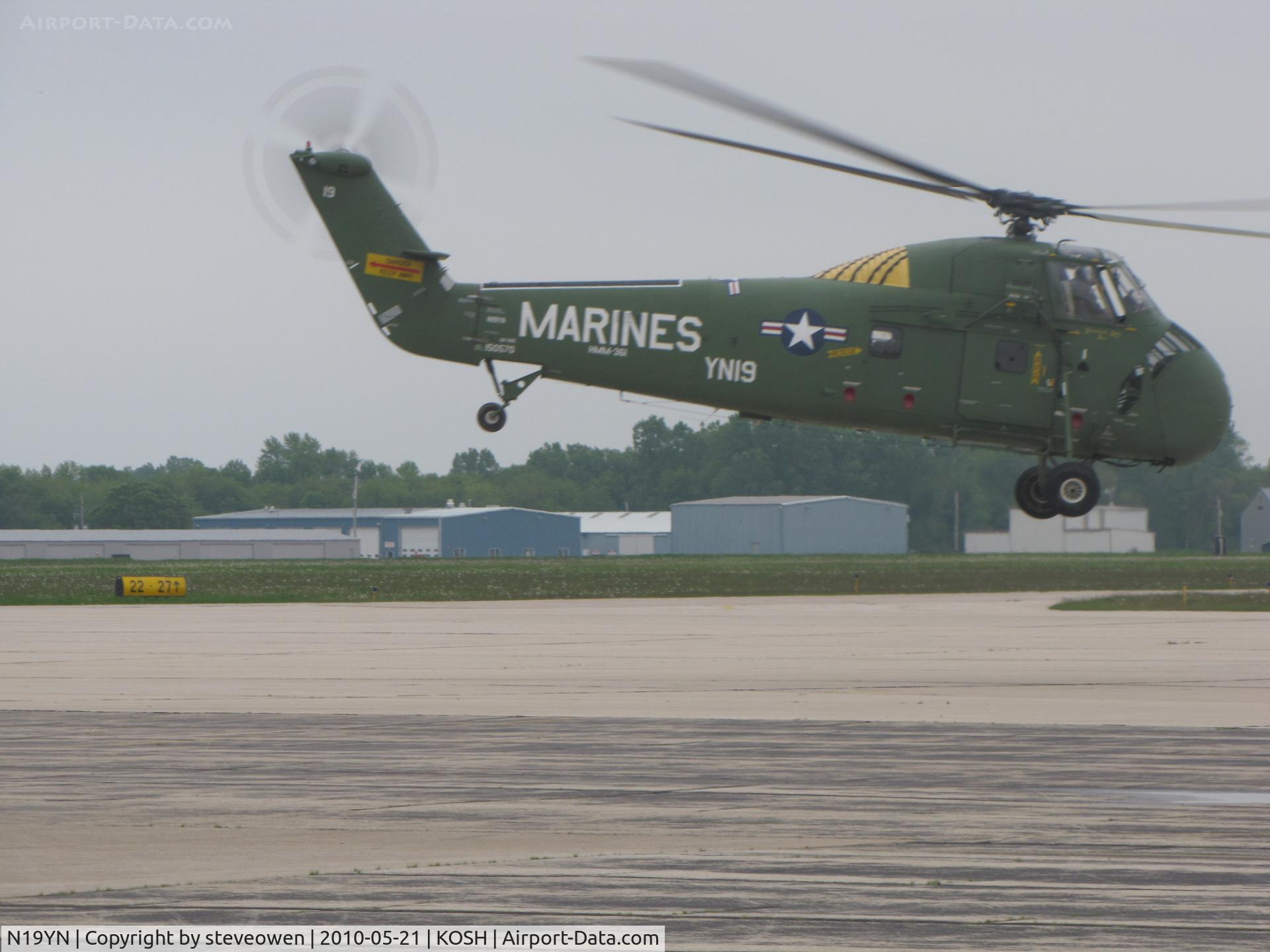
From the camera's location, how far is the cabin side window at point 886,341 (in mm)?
30188

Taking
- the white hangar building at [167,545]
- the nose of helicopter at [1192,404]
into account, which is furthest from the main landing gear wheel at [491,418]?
the white hangar building at [167,545]

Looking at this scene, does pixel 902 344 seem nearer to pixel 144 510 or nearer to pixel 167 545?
pixel 167 545

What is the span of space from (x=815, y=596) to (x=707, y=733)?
40.5 m

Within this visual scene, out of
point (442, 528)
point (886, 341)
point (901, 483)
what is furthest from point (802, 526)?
point (886, 341)

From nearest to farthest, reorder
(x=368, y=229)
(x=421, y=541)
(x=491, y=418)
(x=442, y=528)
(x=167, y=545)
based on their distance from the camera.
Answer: (x=491, y=418) < (x=368, y=229) < (x=167, y=545) < (x=442, y=528) < (x=421, y=541)

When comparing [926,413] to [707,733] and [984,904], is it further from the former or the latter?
[984,904]

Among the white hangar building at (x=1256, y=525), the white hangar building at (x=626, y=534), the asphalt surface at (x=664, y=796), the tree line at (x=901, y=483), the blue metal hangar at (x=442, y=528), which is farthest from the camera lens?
the blue metal hangar at (x=442, y=528)

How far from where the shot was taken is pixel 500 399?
30.0 metres

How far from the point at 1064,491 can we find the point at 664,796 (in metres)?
18.8

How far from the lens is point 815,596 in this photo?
189ft

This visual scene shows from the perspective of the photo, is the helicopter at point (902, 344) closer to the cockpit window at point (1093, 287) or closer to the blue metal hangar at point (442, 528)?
the cockpit window at point (1093, 287)

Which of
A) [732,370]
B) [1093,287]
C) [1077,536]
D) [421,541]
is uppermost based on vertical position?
[1093,287]

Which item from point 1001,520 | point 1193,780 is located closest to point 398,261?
point 1193,780

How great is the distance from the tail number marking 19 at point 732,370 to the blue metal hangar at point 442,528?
474ft
